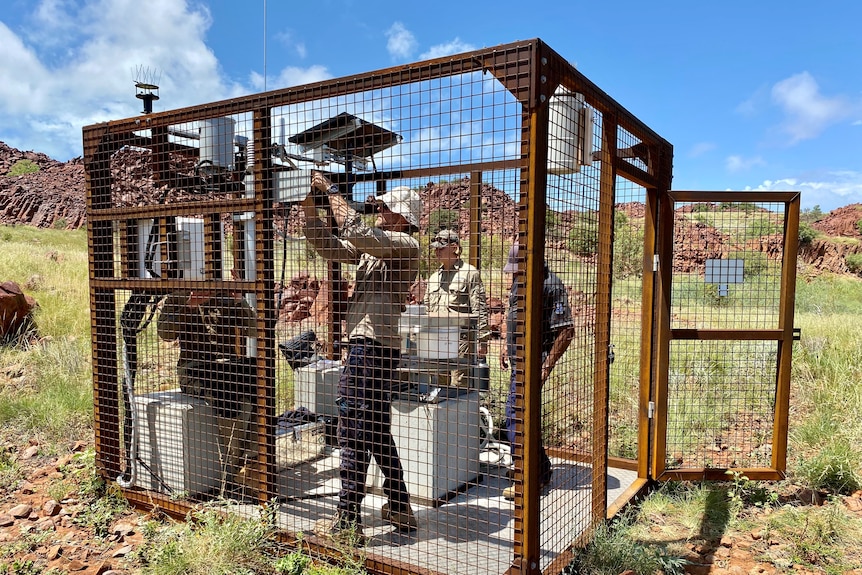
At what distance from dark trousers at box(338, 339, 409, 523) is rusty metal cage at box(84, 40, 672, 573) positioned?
2 cm

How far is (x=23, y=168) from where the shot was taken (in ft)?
213

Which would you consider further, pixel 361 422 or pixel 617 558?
pixel 361 422

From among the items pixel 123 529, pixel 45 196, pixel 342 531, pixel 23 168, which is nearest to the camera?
pixel 342 531

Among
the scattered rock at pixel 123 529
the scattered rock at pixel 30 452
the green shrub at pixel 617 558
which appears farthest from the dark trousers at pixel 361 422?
the scattered rock at pixel 30 452

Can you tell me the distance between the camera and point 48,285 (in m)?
12.3

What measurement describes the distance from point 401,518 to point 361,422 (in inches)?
25.3

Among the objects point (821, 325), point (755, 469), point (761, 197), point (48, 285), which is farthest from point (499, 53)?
point (48, 285)

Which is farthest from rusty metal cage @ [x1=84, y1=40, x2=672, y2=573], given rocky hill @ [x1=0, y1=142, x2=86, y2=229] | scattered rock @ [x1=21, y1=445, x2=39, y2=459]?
rocky hill @ [x1=0, y1=142, x2=86, y2=229]

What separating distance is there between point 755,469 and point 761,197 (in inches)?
79.9

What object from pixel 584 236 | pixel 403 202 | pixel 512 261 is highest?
pixel 403 202

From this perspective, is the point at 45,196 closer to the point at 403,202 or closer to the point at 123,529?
the point at 123,529

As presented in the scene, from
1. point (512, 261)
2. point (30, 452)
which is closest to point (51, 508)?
point (30, 452)

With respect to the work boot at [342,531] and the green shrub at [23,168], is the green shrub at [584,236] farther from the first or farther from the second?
the green shrub at [23,168]

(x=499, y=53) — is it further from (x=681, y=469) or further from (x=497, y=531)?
(x=681, y=469)
